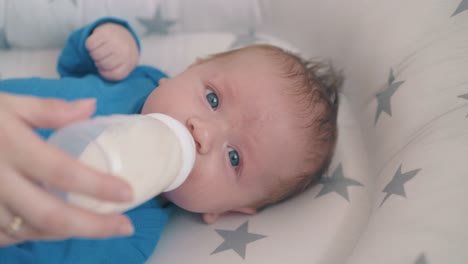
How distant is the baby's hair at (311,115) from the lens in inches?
37.3

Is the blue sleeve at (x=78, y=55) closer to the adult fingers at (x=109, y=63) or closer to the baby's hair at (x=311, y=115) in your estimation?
the adult fingers at (x=109, y=63)

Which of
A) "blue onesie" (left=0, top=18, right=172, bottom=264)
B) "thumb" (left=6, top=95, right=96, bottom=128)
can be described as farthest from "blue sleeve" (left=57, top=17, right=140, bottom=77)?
"thumb" (left=6, top=95, right=96, bottom=128)

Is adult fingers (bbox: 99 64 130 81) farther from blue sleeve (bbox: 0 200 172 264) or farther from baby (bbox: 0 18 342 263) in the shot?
blue sleeve (bbox: 0 200 172 264)

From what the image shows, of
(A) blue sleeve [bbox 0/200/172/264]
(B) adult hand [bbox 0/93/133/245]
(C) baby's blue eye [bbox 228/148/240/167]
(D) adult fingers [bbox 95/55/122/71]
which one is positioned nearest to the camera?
(B) adult hand [bbox 0/93/133/245]

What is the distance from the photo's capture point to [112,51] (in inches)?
42.9

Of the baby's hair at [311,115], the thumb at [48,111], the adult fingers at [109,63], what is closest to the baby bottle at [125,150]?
the thumb at [48,111]

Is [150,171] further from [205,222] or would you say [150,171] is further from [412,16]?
[412,16]

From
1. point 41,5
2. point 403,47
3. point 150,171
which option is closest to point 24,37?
point 41,5

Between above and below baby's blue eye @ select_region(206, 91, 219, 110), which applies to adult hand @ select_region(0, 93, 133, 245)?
above

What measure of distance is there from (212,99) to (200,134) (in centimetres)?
13

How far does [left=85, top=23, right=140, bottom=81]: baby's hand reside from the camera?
3.57ft

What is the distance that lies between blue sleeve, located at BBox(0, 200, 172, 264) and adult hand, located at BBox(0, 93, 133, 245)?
32 cm

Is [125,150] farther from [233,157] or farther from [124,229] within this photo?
[233,157]

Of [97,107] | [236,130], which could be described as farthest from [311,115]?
[97,107]
